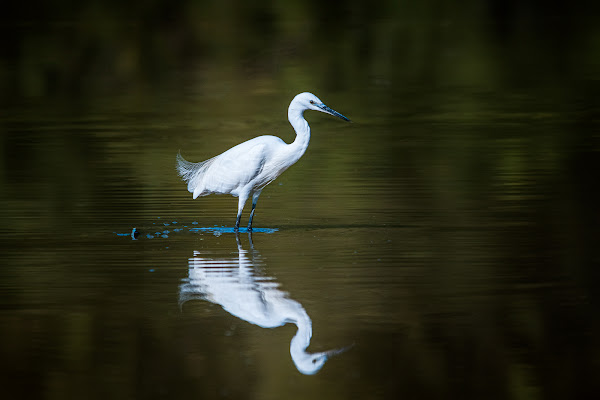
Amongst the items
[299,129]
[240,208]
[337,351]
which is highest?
[299,129]

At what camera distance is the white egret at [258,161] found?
30.1 feet

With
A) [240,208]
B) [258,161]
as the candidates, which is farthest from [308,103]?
[240,208]

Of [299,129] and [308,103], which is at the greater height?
[308,103]

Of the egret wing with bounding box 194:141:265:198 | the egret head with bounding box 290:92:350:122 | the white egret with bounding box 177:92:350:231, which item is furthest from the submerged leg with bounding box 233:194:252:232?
the egret head with bounding box 290:92:350:122

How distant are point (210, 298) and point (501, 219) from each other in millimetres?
3179

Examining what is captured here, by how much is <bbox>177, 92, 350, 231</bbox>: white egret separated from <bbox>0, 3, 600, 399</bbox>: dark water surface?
1.13 ft

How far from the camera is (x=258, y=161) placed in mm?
9266

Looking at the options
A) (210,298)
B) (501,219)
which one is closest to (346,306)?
(210,298)

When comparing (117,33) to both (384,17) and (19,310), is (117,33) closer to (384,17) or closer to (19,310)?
(384,17)

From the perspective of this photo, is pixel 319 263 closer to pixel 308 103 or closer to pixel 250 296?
pixel 250 296

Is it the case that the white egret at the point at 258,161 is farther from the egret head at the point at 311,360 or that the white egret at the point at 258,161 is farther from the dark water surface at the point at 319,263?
the egret head at the point at 311,360

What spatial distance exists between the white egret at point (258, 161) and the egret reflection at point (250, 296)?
1598 millimetres

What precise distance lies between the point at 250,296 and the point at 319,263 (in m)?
1.07

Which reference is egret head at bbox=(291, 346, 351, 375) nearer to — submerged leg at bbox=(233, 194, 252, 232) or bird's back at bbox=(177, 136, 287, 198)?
submerged leg at bbox=(233, 194, 252, 232)
